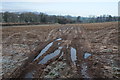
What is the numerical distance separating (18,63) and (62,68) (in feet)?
9.42

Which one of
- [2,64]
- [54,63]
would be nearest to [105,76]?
[54,63]

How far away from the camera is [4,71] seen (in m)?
6.05

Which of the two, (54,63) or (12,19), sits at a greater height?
(12,19)

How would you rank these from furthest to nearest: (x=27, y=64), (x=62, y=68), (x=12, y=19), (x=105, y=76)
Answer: (x=12, y=19) → (x=27, y=64) → (x=62, y=68) → (x=105, y=76)

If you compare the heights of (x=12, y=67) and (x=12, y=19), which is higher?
(x=12, y=19)

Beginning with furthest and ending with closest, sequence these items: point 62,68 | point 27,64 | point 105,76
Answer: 1. point 27,64
2. point 62,68
3. point 105,76

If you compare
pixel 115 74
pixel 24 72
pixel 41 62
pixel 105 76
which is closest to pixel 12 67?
pixel 24 72

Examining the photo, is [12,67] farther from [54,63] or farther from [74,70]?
[74,70]

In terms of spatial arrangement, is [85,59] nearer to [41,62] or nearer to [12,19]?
[41,62]

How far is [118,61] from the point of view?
709cm

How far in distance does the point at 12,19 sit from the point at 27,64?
71038 millimetres

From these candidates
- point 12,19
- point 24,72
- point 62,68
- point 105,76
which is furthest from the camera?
point 12,19

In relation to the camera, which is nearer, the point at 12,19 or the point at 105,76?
the point at 105,76

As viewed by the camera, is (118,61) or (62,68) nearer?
(62,68)
